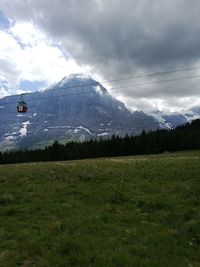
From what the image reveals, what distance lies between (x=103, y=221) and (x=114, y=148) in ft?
385

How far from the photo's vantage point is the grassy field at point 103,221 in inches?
408

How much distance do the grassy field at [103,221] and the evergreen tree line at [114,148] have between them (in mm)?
107031

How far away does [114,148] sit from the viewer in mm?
131125

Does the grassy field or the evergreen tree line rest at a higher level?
the evergreen tree line

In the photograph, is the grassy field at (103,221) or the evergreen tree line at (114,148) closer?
the grassy field at (103,221)

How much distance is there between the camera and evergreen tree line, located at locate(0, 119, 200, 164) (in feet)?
429

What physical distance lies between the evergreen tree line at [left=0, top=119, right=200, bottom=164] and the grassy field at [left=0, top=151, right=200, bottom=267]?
4214 inches

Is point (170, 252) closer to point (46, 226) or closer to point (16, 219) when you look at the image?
point (46, 226)

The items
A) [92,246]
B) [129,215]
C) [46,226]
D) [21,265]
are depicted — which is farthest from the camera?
[129,215]

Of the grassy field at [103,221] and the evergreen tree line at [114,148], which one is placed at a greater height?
the evergreen tree line at [114,148]

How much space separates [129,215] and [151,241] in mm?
3285

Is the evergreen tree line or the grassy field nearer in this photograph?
the grassy field

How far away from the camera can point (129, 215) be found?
14695 mm

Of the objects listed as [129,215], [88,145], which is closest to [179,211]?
[129,215]
